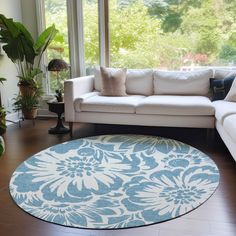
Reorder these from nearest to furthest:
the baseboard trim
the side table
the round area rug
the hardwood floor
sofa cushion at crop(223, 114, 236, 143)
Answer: the hardwood floor → the round area rug → sofa cushion at crop(223, 114, 236, 143) → the side table → the baseboard trim

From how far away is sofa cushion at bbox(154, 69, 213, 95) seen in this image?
145 inches

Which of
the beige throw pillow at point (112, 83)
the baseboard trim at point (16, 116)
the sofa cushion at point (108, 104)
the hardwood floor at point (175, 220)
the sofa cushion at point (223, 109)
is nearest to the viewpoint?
the hardwood floor at point (175, 220)

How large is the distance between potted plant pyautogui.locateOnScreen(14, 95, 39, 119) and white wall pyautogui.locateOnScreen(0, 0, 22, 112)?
0.73 ft

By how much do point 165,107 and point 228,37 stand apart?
166 cm

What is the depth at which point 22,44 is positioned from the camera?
379 cm

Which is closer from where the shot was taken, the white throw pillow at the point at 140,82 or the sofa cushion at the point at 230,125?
the sofa cushion at the point at 230,125

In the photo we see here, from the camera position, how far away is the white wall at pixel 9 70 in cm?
403

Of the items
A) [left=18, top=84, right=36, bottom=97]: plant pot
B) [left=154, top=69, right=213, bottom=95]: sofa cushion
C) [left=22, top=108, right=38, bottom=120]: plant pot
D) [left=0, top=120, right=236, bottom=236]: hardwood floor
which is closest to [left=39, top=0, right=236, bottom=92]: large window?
[left=154, top=69, right=213, bottom=95]: sofa cushion

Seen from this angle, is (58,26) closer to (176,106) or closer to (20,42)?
(20,42)

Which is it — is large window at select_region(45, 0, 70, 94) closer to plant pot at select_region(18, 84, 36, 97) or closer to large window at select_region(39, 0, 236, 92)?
large window at select_region(39, 0, 236, 92)

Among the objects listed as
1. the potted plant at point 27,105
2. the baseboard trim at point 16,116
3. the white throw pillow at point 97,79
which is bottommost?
the baseboard trim at point 16,116

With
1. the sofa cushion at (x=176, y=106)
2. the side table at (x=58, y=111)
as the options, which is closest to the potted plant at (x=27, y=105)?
the side table at (x=58, y=111)

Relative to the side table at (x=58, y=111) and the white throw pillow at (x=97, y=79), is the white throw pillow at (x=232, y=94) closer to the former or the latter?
the white throw pillow at (x=97, y=79)

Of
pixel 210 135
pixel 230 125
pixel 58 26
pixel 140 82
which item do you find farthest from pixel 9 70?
pixel 230 125
